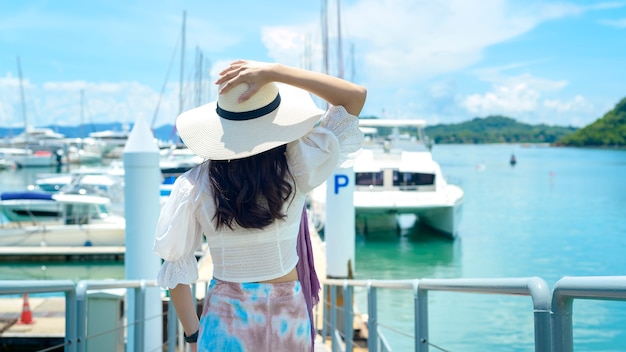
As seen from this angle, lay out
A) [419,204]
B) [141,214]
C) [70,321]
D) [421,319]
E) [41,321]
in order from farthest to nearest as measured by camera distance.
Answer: [419,204]
[41,321]
[141,214]
[421,319]
[70,321]

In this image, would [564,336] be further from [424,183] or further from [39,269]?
[424,183]

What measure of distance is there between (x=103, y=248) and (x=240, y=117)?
58.2ft

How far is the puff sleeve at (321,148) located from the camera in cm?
190

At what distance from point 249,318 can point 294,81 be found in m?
0.70

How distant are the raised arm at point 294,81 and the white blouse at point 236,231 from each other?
0.12 meters

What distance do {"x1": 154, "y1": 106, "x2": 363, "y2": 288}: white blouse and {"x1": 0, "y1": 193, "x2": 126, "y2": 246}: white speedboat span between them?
17760 millimetres

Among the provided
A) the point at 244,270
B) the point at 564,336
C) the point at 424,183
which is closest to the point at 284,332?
the point at 244,270

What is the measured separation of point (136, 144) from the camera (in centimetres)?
543

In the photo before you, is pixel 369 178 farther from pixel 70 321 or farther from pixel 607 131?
pixel 607 131

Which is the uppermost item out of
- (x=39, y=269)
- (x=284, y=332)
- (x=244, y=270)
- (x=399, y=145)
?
(x=399, y=145)

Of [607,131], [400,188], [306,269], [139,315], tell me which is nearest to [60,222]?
[400,188]

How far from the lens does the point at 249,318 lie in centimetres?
187

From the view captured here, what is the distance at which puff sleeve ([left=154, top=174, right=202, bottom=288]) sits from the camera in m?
1.84

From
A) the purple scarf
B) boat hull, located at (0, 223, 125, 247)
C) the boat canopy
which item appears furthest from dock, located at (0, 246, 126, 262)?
the purple scarf
